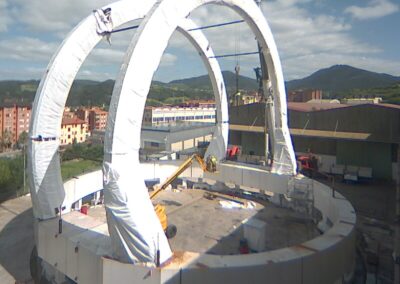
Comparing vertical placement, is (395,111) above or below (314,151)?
above

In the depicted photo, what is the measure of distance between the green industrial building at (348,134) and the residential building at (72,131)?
176 ft

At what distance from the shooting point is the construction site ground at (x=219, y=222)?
14663mm

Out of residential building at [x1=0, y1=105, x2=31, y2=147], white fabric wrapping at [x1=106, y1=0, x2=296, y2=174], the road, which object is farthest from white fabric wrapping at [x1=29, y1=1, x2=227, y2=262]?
residential building at [x1=0, y1=105, x2=31, y2=147]

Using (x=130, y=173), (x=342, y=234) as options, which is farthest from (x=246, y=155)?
(x=130, y=173)

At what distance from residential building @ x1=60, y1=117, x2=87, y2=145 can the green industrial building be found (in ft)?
176

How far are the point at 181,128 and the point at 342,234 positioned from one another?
33764 millimetres

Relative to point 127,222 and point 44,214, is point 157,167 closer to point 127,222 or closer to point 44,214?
point 44,214

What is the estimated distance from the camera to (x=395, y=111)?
26.7 meters

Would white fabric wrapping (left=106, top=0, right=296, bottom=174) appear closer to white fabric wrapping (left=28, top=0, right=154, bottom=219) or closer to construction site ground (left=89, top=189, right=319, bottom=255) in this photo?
white fabric wrapping (left=28, top=0, right=154, bottom=219)

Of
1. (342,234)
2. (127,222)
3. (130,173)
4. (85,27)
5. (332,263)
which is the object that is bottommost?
(332,263)

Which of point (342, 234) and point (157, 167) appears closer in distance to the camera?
point (342, 234)

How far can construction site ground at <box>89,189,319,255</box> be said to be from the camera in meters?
14.7

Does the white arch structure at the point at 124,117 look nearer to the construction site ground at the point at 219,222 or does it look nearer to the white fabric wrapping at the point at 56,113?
the white fabric wrapping at the point at 56,113

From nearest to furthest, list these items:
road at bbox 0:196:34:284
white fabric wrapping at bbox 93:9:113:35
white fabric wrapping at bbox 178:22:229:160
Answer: road at bbox 0:196:34:284 → white fabric wrapping at bbox 93:9:113:35 → white fabric wrapping at bbox 178:22:229:160
